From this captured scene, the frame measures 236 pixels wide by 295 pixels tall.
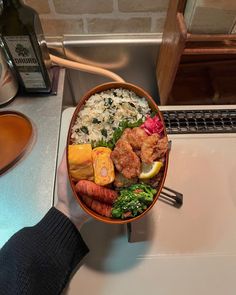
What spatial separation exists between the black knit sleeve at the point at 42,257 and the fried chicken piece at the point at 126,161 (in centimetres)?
19

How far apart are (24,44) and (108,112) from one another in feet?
0.98

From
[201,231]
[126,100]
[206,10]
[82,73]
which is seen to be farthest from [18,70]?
[201,231]

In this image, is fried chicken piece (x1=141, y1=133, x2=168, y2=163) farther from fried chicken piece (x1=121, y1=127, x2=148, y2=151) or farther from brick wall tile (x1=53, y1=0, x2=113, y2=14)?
brick wall tile (x1=53, y1=0, x2=113, y2=14)

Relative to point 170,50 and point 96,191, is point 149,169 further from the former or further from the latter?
point 170,50

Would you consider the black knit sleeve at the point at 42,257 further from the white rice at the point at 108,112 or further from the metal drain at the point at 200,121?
the metal drain at the point at 200,121

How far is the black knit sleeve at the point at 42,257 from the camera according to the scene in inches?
16.3

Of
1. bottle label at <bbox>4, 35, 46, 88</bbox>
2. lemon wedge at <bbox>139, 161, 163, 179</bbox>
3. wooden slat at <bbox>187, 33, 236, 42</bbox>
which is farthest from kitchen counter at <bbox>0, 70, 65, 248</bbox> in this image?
wooden slat at <bbox>187, 33, 236, 42</bbox>

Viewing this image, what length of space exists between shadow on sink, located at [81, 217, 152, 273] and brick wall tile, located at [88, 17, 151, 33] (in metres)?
0.54

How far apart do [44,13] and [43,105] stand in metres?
0.25

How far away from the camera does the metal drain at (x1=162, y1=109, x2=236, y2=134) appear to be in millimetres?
661

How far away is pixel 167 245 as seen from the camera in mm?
505

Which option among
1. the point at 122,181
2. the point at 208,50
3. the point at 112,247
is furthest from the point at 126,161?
the point at 208,50

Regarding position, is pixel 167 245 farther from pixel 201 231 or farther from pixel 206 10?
pixel 206 10

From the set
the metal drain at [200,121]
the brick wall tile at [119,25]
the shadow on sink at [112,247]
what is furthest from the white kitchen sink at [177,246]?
the brick wall tile at [119,25]
